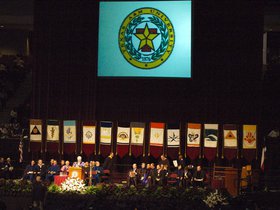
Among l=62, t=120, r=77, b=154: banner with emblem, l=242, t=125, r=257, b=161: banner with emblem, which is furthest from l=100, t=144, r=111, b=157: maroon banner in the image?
l=242, t=125, r=257, b=161: banner with emblem

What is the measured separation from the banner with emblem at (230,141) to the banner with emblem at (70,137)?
607 centimetres

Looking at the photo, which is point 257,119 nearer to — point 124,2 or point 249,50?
point 249,50

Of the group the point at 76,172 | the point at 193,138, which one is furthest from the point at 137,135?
the point at 76,172

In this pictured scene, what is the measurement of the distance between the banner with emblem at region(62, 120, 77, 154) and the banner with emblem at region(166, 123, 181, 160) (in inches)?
151

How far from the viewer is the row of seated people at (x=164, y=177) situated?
21703mm

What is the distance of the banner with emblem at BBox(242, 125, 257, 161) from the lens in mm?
23344

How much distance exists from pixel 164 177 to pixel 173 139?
238 centimetres

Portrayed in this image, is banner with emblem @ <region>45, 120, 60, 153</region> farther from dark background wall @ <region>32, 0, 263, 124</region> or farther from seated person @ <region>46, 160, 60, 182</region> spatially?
seated person @ <region>46, 160, 60, 182</region>

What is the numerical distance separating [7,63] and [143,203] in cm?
1470

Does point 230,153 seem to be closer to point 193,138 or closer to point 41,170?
point 193,138

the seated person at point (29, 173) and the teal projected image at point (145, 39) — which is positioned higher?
the teal projected image at point (145, 39)

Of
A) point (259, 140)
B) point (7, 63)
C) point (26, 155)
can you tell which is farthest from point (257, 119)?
point (7, 63)

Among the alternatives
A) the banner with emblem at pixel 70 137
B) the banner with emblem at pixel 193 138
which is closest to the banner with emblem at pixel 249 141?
the banner with emblem at pixel 193 138

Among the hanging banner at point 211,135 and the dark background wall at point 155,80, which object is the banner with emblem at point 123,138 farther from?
the hanging banner at point 211,135
